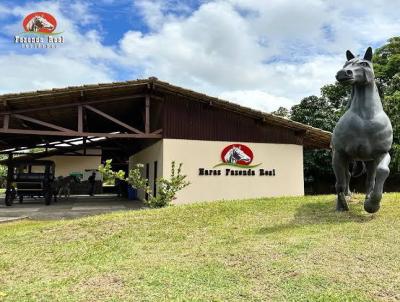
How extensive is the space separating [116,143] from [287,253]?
22330mm

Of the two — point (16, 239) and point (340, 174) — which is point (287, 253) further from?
point (16, 239)

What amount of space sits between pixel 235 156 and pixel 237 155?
0.31 ft

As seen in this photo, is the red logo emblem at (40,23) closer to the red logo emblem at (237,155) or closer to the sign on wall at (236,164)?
the sign on wall at (236,164)

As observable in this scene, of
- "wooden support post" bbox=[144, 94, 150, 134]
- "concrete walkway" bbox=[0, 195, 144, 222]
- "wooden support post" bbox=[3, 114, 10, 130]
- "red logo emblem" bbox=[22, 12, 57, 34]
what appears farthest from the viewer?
"red logo emblem" bbox=[22, 12, 57, 34]

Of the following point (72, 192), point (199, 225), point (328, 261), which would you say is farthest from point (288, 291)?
point (72, 192)

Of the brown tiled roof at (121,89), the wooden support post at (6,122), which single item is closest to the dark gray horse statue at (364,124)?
the brown tiled roof at (121,89)

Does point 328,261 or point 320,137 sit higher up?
point 320,137

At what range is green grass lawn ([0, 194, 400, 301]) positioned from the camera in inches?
159

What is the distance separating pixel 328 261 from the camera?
4.77 meters

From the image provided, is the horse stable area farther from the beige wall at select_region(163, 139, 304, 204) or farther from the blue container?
the blue container

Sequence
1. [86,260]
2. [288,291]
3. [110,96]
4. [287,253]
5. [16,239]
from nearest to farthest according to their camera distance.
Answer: [288,291] < [287,253] < [86,260] < [16,239] < [110,96]

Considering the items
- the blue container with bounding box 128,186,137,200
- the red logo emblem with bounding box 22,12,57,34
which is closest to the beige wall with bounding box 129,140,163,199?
the blue container with bounding box 128,186,137,200

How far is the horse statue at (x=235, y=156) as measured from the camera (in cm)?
1520

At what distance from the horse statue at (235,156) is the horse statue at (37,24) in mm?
9319
